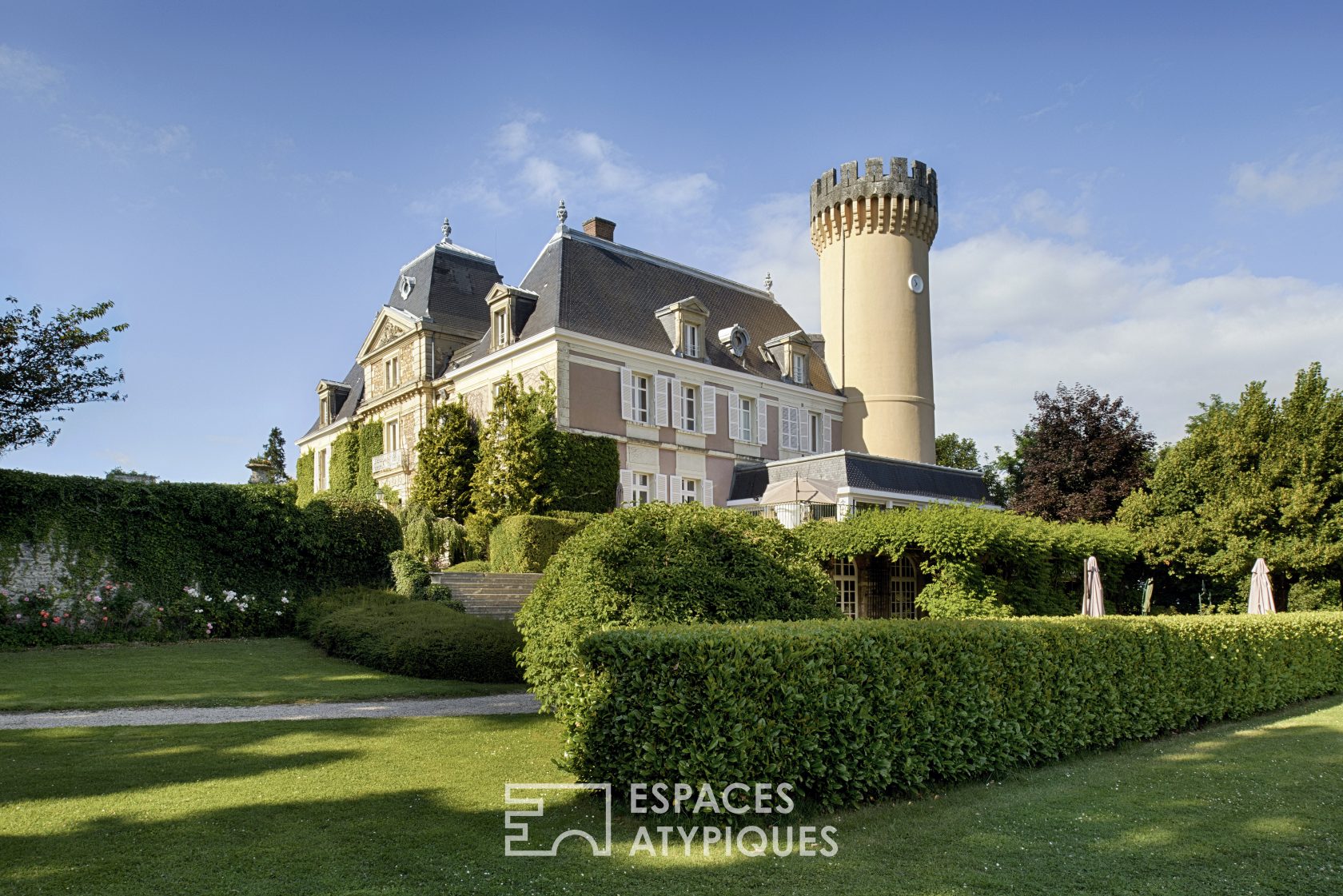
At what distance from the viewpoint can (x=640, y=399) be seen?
2883 centimetres

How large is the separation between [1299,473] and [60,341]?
2467 cm

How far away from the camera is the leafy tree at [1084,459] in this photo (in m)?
25.6

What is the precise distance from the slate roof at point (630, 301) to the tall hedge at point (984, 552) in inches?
439

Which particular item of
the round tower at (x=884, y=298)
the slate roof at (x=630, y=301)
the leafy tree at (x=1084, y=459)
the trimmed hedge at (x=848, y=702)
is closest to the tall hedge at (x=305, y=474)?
the slate roof at (x=630, y=301)

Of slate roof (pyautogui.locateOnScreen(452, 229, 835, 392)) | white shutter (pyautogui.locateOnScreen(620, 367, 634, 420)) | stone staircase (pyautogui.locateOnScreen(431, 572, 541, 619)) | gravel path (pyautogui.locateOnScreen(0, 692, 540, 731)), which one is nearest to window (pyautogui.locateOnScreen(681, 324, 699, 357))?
slate roof (pyautogui.locateOnScreen(452, 229, 835, 392))

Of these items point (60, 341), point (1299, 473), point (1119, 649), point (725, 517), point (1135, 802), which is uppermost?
point (60, 341)

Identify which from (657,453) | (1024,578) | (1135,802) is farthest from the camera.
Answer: (657,453)

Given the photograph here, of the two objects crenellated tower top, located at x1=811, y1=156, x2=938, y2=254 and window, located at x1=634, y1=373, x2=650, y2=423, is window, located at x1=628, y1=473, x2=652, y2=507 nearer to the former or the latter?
window, located at x1=634, y1=373, x2=650, y2=423

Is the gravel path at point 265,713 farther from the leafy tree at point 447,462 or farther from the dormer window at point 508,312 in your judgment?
the dormer window at point 508,312

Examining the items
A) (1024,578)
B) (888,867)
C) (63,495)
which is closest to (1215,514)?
(1024,578)

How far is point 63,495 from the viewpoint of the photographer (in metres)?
17.4

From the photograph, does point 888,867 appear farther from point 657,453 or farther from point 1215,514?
point 657,453

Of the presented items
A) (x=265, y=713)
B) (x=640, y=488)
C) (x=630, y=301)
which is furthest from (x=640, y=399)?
(x=265, y=713)

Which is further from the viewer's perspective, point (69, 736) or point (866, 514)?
point (866, 514)
